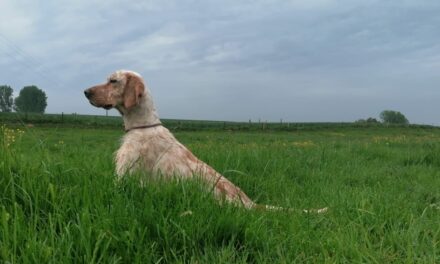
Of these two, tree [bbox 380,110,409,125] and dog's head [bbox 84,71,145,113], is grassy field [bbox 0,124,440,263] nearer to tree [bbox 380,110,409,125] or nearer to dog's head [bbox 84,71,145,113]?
dog's head [bbox 84,71,145,113]

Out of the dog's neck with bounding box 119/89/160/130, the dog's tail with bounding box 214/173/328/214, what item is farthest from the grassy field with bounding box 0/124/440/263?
the dog's neck with bounding box 119/89/160/130

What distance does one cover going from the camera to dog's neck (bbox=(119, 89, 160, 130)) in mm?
5640

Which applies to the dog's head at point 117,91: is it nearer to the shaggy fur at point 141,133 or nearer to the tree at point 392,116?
the shaggy fur at point 141,133

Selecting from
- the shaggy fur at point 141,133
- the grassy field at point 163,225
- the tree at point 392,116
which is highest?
the tree at point 392,116

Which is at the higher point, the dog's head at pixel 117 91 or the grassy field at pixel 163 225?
the dog's head at pixel 117 91

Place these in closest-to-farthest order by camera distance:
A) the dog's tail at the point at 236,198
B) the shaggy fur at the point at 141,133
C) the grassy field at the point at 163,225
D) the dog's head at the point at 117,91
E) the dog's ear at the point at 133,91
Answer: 1. the grassy field at the point at 163,225
2. the dog's tail at the point at 236,198
3. the shaggy fur at the point at 141,133
4. the dog's ear at the point at 133,91
5. the dog's head at the point at 117,91

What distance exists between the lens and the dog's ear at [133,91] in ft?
18.2

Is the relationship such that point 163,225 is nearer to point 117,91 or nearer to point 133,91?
point 133,91

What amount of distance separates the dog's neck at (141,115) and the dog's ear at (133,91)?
0.08 meters

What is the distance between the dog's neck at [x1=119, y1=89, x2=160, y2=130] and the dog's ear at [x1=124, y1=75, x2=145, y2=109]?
0.28 ft

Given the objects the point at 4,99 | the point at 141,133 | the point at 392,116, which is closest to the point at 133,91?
the point at 141,133

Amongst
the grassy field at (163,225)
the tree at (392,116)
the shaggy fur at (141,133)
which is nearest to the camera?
the grassy field at (163,225)

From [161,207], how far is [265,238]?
75cm

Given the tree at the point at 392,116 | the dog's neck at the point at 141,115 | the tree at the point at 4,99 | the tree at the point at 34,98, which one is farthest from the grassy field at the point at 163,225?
the tree at the point at 34,98
